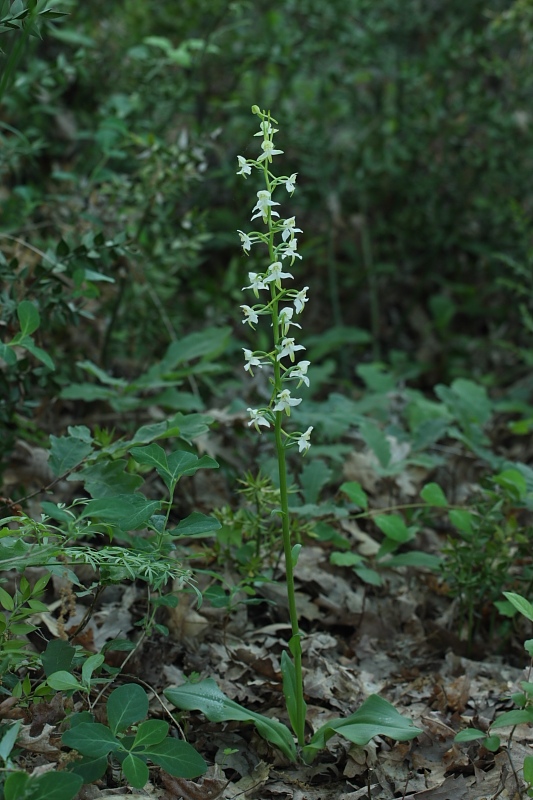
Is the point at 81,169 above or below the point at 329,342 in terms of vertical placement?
above

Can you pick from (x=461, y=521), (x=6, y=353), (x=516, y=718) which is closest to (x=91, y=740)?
(x=516, y=718)

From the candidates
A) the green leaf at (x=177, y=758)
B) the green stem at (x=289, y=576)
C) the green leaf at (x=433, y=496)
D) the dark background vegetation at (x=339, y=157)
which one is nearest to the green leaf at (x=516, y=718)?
the green stem at (x=289, y=576)

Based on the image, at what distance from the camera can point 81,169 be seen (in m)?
3.87

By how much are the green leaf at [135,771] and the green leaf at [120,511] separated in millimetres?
464

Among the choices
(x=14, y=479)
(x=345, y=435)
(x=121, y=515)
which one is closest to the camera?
(x=121, y=515)

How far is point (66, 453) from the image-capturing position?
1.93 metres

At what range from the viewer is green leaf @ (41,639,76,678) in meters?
1.67

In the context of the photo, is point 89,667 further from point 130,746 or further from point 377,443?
point 377,443

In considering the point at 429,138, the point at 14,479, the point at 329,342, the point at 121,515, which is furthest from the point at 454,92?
the point at 121,515

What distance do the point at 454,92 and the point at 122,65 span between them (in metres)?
2.15

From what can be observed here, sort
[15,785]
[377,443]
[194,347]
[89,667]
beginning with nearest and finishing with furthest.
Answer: [15,785] → [89,667] → [377,443] → [194,347]

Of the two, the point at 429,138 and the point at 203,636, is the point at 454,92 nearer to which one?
the point at 429,138

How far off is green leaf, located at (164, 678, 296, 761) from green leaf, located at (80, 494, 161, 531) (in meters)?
0.43

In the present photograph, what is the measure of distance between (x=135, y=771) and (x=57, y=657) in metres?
0.32
